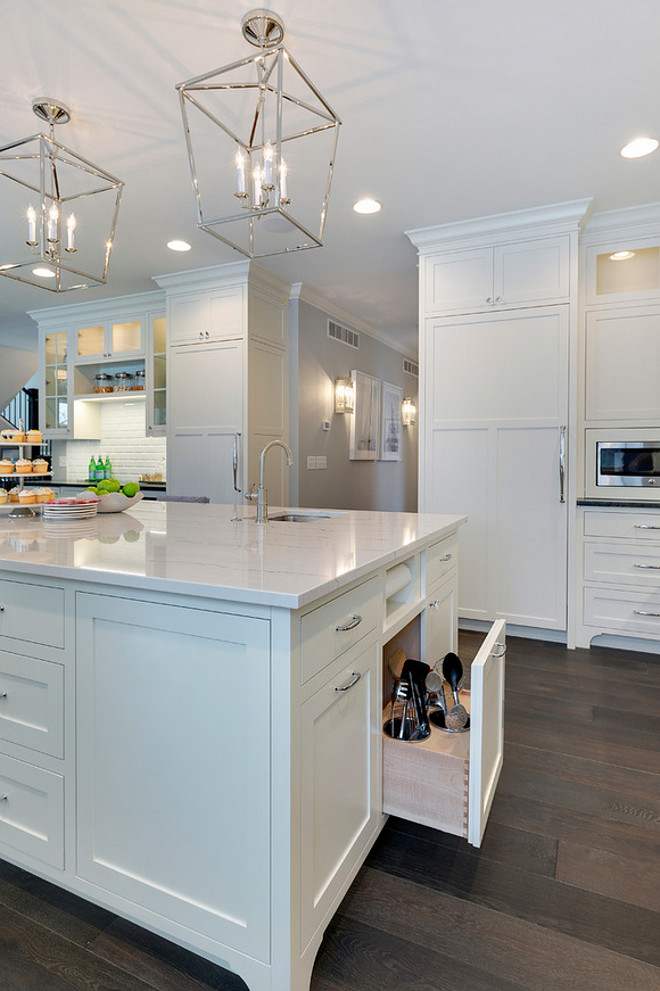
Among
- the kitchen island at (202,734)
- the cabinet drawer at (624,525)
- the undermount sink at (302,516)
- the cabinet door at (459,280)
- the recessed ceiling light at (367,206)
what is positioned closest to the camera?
the kitchen island at (202,734)

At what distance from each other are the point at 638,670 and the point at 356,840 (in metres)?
2.32

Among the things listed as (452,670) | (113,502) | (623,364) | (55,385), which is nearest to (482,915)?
(452,670)

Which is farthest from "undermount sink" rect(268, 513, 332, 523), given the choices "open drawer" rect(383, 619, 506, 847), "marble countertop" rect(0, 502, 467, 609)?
"open drawer" rect(383, 619, 506, 847)

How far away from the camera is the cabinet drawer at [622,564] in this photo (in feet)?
10.5

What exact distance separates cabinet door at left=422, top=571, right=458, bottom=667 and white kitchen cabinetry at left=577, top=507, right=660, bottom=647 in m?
1.40

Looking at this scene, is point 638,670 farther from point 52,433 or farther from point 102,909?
point 52,433

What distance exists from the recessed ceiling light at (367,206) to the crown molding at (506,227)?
382 mm

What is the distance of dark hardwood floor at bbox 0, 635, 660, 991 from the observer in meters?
1.17

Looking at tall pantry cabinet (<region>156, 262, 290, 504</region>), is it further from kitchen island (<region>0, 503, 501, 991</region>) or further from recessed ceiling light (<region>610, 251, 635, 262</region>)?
kitchen island (<region>0, 503, 501, 991</region>)

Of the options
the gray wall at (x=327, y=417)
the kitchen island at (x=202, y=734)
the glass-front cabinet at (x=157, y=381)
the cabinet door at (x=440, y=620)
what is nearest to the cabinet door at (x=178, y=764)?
the kitchen island at (x=202, y=734)

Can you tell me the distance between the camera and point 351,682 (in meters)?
1.26

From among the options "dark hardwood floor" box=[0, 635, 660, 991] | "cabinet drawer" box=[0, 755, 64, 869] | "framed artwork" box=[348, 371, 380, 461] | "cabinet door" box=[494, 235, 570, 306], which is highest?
"cabinet door" box=[494, 235, 570, 306]

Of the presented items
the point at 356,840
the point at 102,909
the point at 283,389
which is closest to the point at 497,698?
the point at 356,840

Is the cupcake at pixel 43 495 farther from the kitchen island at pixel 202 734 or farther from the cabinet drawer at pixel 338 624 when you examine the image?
the cabinet drawer at pixel 338 624
